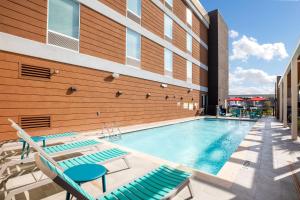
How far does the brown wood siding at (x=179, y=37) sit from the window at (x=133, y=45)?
4.90m

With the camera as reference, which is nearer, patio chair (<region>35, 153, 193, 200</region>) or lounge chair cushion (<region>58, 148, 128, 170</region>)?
patio chair (<region>35, 153, 193, 200</region>)

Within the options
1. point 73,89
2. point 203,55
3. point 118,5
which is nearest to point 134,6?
point 118,5

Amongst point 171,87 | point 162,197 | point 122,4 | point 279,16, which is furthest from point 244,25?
point 162,197

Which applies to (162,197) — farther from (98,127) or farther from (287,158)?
(98,127)

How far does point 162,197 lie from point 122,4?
1020 cm

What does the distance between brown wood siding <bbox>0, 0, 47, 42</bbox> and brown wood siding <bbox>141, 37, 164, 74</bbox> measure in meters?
5.90

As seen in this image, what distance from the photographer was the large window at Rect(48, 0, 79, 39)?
256 inches

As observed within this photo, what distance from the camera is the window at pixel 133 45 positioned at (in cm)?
996

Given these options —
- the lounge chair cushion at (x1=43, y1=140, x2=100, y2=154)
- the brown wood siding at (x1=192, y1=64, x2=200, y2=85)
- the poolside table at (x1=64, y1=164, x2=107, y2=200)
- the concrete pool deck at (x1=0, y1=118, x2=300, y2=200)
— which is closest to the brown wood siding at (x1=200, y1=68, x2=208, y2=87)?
the brown wood siding at (x1=192, y1=64, x2=200, y2=85)

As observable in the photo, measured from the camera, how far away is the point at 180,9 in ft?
50.0

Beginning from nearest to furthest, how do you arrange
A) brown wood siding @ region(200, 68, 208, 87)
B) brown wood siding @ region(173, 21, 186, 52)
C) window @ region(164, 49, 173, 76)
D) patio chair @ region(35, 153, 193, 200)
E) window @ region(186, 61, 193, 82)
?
patio chair @ region(35, 153, 193, 200)
window @ region(164, 49, 173, 76)
brown wood siding @ region(173, 21, 186, 52)
window @ region(186, 61, 193, 82)
brown wood siding @ region(200, 68, 208, 87)

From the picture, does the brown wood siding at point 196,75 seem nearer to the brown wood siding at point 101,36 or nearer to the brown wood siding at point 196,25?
the brown wood siding at point 196,25

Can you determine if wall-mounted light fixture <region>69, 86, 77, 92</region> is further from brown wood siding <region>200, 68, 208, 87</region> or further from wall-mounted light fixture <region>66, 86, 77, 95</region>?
brown wood siding <region>200, 68, 208, 87</region>

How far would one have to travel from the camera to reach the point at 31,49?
586 centimetres
